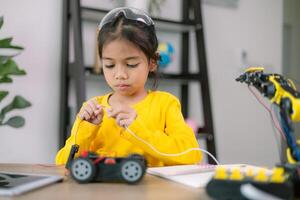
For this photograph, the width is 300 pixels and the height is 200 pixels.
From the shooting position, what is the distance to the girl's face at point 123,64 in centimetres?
101

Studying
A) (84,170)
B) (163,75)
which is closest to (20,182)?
(84,170)

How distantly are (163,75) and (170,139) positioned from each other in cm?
136

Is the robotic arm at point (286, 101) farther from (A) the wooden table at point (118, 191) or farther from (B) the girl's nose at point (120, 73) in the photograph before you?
(B) the girl's nose at point (120, 73)

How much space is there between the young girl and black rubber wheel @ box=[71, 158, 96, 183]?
0.67 ft

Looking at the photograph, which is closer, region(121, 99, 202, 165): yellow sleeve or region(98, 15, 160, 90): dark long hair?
region(121, 99, 202, 165): yellow sleeve

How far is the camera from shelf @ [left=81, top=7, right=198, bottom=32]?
2.07 m

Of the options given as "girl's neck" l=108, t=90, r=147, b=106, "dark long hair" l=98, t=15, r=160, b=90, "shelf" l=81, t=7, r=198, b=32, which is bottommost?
"girl's neck" l=108, t=90, r=147, b=106

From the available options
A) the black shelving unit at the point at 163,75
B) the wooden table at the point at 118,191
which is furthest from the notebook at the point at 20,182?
the black shelving unit at the point at 163,75

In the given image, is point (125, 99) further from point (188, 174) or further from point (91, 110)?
point (188, 174)

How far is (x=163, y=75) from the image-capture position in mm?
2311

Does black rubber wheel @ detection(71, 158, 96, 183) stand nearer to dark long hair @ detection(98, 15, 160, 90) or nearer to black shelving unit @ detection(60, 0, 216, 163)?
dark long hair @ detection(98, 15, 160, 90)

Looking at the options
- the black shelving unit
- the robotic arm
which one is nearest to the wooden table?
the robotic arm

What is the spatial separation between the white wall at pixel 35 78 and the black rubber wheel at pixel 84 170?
4.64ft

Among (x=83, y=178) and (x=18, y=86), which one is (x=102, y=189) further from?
(x=18, y=86)
